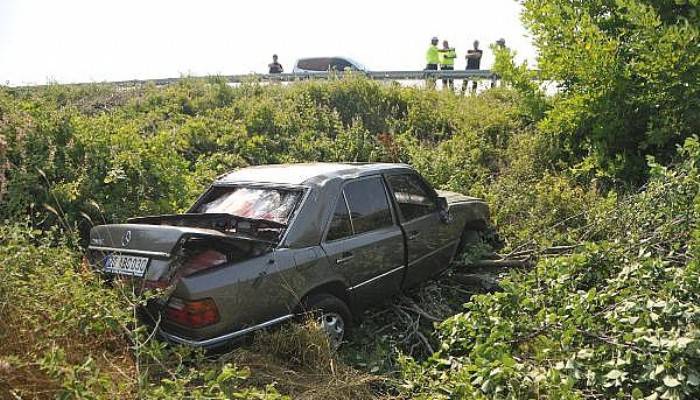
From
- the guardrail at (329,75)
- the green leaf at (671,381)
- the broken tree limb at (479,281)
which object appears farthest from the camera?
the guardrail at (329,75)

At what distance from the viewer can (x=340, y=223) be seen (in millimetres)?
4477

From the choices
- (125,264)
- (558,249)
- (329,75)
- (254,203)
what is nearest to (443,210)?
(558,249)

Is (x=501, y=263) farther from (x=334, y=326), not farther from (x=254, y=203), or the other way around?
(x=254, y=203)

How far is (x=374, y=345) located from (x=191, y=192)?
3.68 m

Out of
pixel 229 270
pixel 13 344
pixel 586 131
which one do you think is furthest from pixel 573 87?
pixel 13 344

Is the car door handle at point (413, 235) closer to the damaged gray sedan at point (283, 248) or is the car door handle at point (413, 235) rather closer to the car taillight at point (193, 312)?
the damaged gray sedan at point (283, 248)

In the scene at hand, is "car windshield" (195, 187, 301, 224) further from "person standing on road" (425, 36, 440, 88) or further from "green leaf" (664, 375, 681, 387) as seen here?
"person standing on road" (425, 36, 440, 88)

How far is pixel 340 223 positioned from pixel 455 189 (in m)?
4.61

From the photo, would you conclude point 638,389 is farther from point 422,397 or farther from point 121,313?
point 121,313

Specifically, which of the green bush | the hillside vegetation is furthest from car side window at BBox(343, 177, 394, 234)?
the green bush

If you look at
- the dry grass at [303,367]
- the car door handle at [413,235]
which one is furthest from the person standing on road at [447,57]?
the dry grass at [303,367]

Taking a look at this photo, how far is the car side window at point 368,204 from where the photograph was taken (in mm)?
4656

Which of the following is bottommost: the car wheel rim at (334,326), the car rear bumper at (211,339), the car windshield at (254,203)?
the car wheel rim at (334,326)

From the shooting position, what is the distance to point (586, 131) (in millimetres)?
8805
